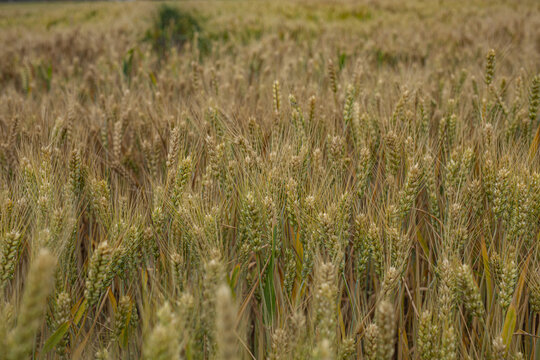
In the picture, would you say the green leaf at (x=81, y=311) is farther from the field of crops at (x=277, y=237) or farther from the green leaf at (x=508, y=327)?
the green leaf at (x=508, y=327)

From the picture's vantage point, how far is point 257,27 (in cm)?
600

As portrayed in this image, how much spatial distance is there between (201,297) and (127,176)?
0.94m

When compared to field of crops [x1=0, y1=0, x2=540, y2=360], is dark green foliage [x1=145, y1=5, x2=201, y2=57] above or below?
above

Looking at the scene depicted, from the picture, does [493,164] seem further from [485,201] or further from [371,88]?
[371,88]

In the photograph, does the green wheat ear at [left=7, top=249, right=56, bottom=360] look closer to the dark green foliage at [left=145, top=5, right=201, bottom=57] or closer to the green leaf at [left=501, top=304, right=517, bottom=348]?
the green leaf at [left=501, top=304, right=517, bottom=348]

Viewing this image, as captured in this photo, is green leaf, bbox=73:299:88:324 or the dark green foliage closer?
green leaf, bbox=73:299:88:324

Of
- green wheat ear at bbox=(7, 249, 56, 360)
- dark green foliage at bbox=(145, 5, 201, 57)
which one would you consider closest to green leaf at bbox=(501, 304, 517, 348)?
green wheat ear at bbox=(7, 249, 56, 360)

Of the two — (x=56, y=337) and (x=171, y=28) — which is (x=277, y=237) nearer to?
(x=56, y=337)

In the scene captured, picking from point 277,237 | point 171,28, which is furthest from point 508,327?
point 171,28

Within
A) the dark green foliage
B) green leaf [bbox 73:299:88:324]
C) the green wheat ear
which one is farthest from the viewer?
the dark green foliage

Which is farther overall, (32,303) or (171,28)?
(171,28)

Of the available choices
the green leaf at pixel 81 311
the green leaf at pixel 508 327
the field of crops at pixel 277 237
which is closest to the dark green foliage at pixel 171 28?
the field of crops at pixel 277 237

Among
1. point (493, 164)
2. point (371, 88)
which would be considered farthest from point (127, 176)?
point (371, 88)

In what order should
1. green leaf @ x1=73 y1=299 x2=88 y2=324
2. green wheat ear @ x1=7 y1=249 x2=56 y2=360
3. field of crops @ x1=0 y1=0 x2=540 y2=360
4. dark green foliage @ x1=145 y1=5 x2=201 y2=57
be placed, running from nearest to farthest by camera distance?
1. green wheat ear @ x1=7 y1=249 x2=56 y2=360
2. field of crops @ x1=0 y1=0 x2=540 y2=360
3. green leaf @ x1=73 y1=299 x2=88 y2=324
4. dark green foliage @ x1=145 y1=5 x2=201 y2=57
